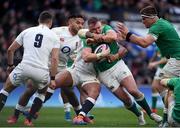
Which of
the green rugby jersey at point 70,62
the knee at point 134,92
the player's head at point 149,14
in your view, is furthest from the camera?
the green rugby jersey at point 70,62

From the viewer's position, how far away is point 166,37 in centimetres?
1338

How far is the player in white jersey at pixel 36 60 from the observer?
13867mm

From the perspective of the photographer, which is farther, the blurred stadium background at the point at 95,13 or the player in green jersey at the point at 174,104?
the blurred stadium background at the point at 95,13

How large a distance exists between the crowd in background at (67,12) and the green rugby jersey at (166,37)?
34.6 feet

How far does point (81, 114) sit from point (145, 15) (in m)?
2.17

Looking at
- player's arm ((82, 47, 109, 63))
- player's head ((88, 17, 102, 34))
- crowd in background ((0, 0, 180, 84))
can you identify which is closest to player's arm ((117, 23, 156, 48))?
player's arm ((82, 47, 109, 63))

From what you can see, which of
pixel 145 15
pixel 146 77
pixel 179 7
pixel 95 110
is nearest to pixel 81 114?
pixel 145 15

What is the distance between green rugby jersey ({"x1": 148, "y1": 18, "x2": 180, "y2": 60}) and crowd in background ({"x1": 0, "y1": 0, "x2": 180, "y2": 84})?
10.6m

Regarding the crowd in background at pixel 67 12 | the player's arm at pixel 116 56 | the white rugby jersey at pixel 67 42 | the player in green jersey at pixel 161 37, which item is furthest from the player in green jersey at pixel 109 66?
the crowd in background at pixel 67 12

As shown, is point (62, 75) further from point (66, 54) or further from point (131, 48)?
point (131, 48)

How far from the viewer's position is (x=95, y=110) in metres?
19.8

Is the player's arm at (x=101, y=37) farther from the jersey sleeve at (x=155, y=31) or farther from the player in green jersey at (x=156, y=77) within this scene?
the player in green jersey at (x=156, y=77)

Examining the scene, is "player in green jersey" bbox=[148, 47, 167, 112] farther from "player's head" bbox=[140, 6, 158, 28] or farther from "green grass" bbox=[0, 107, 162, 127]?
"player's head" bbox=[140, 6, 158, 28]

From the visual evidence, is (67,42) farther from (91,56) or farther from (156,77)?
(156,77)
